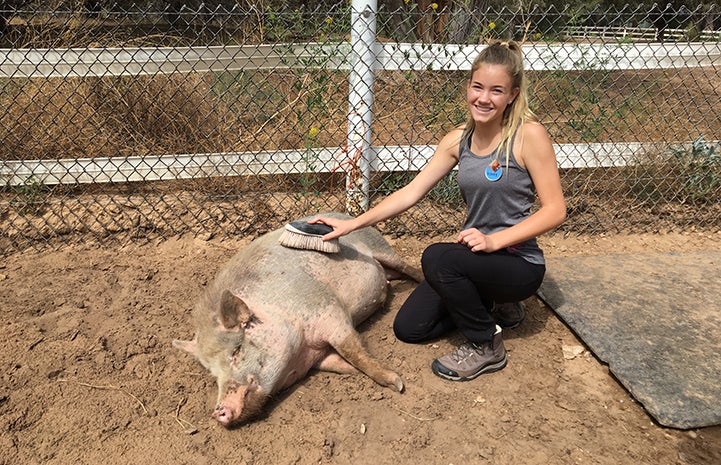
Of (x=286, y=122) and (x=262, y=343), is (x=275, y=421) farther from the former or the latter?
(x=286, y=122)

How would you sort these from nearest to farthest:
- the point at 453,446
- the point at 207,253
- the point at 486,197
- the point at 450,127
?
the point at 453,446 < the point at 486,197 < the point at 207,253 < the point at 450,127

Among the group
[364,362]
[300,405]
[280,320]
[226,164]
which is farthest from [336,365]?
[226,164]

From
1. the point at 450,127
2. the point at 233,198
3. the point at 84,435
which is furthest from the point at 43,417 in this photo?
the point at 450,127

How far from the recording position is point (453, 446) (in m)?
2.48

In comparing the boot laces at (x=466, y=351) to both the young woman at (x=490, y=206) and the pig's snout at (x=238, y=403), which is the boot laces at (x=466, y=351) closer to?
the young woman at (x=490, y=206)

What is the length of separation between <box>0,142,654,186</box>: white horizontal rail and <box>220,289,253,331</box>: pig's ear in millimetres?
1801

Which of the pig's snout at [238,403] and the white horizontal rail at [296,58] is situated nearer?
the pig's snout at [238,403]

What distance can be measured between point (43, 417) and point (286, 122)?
3211mm

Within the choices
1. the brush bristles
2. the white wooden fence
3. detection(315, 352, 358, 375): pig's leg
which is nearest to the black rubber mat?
the white wooden fence

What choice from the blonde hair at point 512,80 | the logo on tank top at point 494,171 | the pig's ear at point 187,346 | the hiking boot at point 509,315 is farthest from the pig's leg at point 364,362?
the blonde hair at point 512,80

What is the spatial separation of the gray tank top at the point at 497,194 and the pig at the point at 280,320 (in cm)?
81

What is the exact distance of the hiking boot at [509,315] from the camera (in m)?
3.31

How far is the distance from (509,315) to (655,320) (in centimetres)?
84

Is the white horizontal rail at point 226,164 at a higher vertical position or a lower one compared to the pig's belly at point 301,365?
higher
